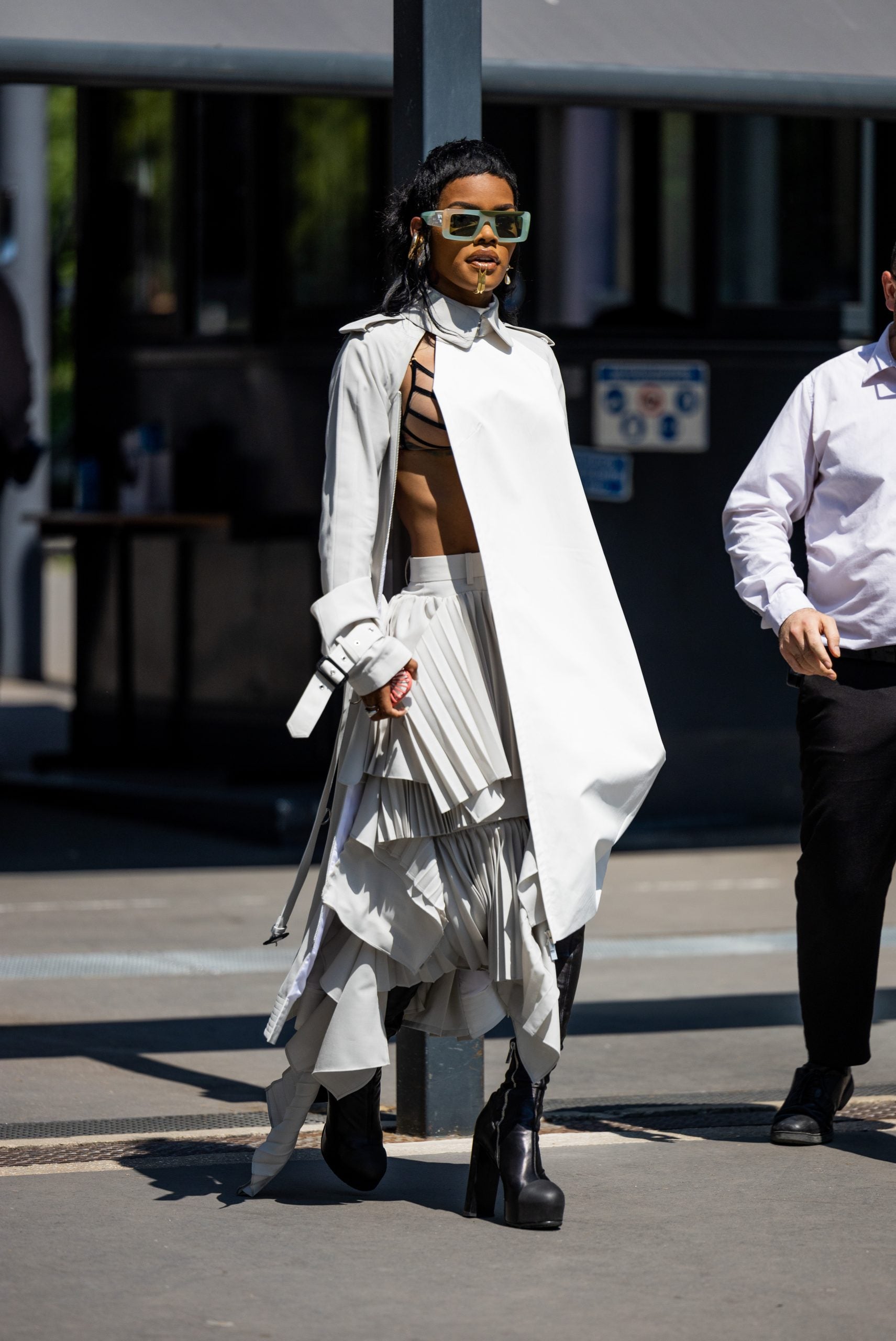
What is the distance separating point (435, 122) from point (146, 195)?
7854 mm

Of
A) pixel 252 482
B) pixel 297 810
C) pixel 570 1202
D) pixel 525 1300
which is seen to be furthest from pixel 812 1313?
pixel 252 482

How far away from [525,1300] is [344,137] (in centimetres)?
821

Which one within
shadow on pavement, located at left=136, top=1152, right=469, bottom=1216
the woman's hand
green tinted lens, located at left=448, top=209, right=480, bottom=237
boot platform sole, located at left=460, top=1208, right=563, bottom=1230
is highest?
green tinted lens, located at left=448, top=209, right=480, bottom=237

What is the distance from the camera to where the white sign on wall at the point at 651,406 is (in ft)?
34.2

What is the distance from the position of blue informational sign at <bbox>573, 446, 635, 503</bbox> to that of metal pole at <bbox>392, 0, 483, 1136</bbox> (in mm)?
5644

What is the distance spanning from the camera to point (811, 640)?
4.50 m

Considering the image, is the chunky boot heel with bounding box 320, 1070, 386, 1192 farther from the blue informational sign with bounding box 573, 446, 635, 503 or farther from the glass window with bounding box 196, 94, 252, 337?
the glass window with bounding box 196, 94, 252, 337

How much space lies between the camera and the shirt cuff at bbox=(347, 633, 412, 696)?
4.00 meters

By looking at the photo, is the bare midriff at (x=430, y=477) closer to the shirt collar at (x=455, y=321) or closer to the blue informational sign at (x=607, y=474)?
the shirt collar at (x=455, y=321)

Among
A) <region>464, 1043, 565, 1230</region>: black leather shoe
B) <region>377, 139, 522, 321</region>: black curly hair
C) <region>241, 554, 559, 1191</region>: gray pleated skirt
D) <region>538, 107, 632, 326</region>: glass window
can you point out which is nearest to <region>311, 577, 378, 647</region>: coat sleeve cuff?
<region>241, 554, 559, 1191</region>: gray pleated skirt

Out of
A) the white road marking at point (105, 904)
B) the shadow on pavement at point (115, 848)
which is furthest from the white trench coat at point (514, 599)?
the shadow on pavement at point (115, 848)

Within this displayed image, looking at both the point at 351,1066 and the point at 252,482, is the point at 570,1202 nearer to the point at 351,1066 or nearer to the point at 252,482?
the point at 351,1066

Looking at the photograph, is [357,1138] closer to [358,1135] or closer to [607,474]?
[358,1135]

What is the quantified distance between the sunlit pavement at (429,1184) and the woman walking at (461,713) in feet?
0.76
